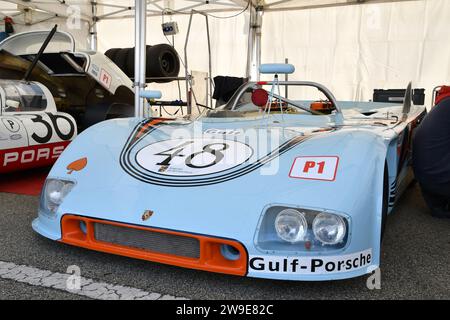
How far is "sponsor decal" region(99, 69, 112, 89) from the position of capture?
433cm

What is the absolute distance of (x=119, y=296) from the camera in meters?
1.46

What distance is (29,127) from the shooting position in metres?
3.42

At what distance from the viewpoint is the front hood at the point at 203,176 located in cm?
149

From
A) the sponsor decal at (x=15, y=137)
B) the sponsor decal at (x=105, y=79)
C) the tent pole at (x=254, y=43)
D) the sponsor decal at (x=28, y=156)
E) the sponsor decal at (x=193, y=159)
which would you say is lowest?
the sponsor decal at (x=28, y=156)

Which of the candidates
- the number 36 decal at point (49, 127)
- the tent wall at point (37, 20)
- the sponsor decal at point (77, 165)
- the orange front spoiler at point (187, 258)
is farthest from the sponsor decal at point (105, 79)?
the tent wall at point (37, 20)

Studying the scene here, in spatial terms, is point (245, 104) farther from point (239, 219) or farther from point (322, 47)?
point (322, 47)

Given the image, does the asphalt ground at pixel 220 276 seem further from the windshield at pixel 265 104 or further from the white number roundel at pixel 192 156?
Result: the windshield at pixel 265 104

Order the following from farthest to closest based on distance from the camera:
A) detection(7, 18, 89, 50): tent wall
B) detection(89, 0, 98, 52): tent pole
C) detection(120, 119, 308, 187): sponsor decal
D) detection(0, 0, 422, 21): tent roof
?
detection(89, 0, 98, 52): tent pole
detection(7, 18, 89, 50): tent wall
detection(0, 0, 422, 21): tent roof
detection(120, 119, 308, 187): sponsor decal

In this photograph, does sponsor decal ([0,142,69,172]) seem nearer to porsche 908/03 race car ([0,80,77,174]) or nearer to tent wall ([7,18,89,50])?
porsche 908/03 race car ([0,80,77,174])

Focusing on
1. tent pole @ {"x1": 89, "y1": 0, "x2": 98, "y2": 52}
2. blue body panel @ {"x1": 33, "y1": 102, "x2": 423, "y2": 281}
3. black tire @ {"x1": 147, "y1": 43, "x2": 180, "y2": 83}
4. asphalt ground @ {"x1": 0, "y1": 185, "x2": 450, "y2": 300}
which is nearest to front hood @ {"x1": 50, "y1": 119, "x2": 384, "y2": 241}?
blue body panel @ {"x1": 33, "y1": 102, "x2": 423, "y2": 281}

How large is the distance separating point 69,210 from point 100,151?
0.41m

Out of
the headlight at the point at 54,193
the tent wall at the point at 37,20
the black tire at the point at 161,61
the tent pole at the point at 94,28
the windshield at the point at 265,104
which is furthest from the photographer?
the tent pole at the point at 94,28

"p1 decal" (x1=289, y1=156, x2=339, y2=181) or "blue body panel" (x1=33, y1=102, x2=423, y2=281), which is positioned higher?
"p1 decal" (x1=289, y1=156, x2=339, y2=181)

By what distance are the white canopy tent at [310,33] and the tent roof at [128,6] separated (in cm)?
2
